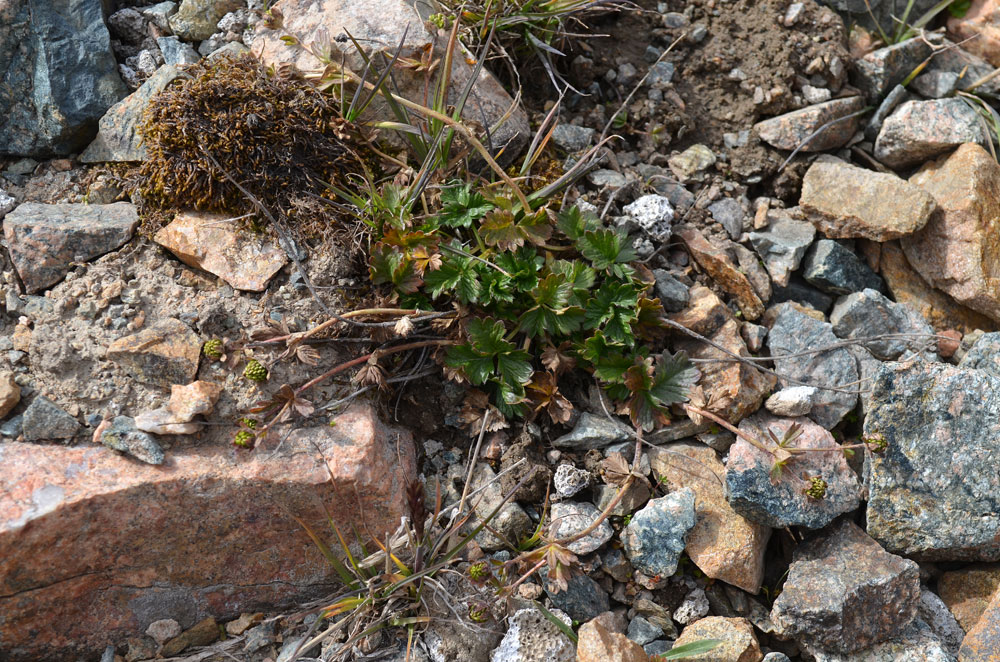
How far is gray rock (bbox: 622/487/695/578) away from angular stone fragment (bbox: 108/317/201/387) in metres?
2.23

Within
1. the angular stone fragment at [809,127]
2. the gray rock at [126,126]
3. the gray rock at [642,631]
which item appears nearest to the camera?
the gray rock at [642,631]

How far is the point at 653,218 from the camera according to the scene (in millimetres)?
4102

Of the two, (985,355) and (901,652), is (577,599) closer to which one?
(901,652)

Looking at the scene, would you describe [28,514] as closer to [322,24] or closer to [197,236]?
[197,236]

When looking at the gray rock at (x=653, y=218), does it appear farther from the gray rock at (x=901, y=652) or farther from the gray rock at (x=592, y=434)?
the gray rock at (x=901, y=652)

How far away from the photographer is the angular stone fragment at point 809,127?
4434 millimetres

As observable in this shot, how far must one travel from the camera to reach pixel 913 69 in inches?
185

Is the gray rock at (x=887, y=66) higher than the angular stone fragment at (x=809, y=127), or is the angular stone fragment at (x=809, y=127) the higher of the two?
the gray rock at (x=887, y=66)

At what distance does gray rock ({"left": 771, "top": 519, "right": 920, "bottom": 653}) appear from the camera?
10.6 ft

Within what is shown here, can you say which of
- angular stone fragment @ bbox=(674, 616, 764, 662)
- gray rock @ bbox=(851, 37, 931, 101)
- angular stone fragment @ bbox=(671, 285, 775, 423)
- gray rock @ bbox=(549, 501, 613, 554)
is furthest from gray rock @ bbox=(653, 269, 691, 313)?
gray rock @ bbox=(851, 37, 931, 101)

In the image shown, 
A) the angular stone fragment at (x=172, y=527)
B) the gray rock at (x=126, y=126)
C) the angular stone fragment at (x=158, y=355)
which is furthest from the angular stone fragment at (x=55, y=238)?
the angular stone fragment at (x=172, y=527)

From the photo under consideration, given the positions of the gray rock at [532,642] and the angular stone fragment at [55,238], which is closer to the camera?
the gray rock at [532,642]

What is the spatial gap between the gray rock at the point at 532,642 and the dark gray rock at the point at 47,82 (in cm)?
347

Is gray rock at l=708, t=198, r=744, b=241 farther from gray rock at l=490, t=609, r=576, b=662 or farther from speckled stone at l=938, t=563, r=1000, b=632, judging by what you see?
gray rock at l=490, t=609, r=576, b=662
